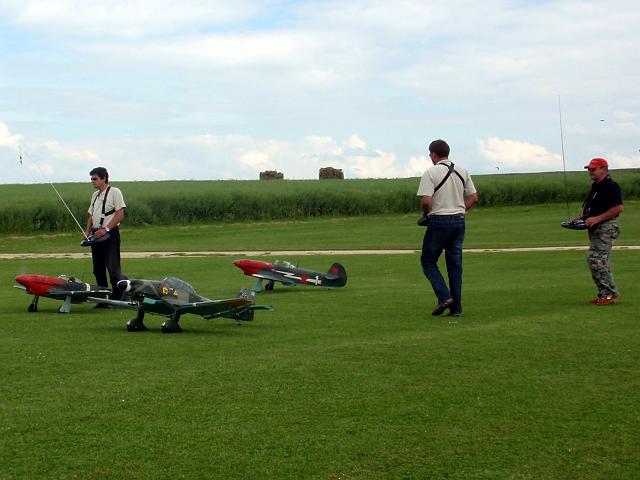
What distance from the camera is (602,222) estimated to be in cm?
1399

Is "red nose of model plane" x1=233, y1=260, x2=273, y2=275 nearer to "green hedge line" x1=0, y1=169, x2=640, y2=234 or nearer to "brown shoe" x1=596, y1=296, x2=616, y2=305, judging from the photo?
"brown shoe" x1=596, y1=296, x2=616, y2=305

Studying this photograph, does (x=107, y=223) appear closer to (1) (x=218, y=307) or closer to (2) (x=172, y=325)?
(2) (x=172, y=325)

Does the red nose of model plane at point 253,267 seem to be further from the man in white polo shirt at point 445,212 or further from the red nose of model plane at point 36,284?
the man in white polo shirt at point 445,212

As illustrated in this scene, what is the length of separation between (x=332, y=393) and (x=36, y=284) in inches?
301

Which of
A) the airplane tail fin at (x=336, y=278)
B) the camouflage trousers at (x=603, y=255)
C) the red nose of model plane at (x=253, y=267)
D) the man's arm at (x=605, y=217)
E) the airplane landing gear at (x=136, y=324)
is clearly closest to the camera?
the airplane landing gear at (x=136, y=324)

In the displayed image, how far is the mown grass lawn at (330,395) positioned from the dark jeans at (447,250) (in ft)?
1.97

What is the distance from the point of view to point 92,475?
19.0 feet

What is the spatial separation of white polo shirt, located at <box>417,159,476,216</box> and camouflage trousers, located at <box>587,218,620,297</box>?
2.41 meters

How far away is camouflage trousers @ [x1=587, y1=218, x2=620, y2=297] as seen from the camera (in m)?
14.0

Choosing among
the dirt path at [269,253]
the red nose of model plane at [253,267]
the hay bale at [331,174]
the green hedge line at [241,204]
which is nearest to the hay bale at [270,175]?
the hay bale at [331,174]

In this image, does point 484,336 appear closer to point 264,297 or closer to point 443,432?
point 443,432

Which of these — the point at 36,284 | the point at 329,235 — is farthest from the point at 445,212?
the point at 329,235

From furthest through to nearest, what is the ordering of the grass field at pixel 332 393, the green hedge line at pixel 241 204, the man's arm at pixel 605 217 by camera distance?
1. the green hedge line at pixel 241 204
2. the man's arm at pixel 605 217
3. the grass field at pixel 332 393

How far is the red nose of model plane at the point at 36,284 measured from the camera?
14.2m
